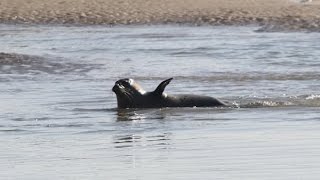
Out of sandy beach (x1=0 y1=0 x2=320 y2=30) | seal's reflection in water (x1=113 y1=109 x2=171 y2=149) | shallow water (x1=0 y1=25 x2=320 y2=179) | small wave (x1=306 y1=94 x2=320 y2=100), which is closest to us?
shallow water (x1=0 y1=25 x2=320 y2=179)

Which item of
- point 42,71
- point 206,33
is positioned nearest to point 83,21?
point 206,33

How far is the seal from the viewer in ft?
44.7

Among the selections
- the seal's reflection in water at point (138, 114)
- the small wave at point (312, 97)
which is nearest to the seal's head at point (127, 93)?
the seal's reflection in water at point (138, 114)

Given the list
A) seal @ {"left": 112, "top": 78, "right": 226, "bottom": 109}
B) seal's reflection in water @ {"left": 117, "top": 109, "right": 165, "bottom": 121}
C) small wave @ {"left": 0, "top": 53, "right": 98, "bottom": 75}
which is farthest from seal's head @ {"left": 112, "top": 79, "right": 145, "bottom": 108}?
small wave @ {"left": 0, "top": 53, "right": 98, "bottom": 75}

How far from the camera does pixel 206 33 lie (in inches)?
1045

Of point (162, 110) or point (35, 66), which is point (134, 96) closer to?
point (162, 110)

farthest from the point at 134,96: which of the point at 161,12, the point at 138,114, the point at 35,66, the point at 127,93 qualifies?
the point at 161,12

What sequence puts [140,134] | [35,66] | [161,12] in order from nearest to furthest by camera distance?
[140,134] < [35,66] < [161,12]

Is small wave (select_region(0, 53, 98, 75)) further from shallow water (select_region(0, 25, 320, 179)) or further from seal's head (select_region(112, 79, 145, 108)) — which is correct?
seal's head (select_region(112, 79, 145, 108))

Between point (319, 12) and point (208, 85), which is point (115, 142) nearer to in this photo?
point (208, 85)

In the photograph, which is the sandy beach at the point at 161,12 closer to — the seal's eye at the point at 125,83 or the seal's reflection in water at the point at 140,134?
the seal's eye at the point at 125,83

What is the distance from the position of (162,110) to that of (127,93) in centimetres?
52

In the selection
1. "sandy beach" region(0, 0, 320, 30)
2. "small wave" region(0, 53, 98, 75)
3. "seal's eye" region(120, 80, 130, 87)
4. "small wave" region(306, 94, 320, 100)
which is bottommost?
"sandy beach" region(0, 0, 320, 30)

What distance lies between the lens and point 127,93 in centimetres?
1372
